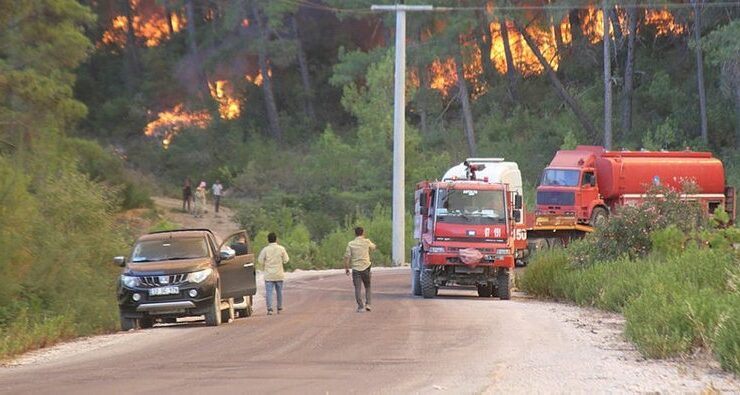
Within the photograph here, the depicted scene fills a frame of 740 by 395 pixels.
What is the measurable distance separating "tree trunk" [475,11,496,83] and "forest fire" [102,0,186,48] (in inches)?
1041

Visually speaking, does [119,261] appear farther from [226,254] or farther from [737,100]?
[737,100]

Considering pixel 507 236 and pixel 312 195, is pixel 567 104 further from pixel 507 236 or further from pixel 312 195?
pixel 507 236

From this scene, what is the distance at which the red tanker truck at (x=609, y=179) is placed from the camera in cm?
5522

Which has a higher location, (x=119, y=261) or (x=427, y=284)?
(x=119, y=261)

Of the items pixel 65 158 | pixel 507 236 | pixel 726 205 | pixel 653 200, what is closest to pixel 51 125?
pixel 65 158

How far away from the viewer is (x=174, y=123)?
97.8 metres

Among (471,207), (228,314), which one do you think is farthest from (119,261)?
(471,207)

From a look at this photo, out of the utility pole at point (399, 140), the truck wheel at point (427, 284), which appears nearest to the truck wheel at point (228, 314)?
the truck wheel at point (427, 284)

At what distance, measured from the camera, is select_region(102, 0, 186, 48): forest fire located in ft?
330

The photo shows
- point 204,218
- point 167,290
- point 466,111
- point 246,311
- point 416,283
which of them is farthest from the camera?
point 466,111

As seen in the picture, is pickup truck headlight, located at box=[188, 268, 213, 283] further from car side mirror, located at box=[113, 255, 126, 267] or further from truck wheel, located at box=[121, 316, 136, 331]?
truck wheel, located at box=[121, 316, 136, 331]

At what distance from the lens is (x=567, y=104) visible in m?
78.5

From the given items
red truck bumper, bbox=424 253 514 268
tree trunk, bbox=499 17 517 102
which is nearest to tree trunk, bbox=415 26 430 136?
tree trunk, bbox=499 17 517 102

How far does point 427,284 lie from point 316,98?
62238 mm
